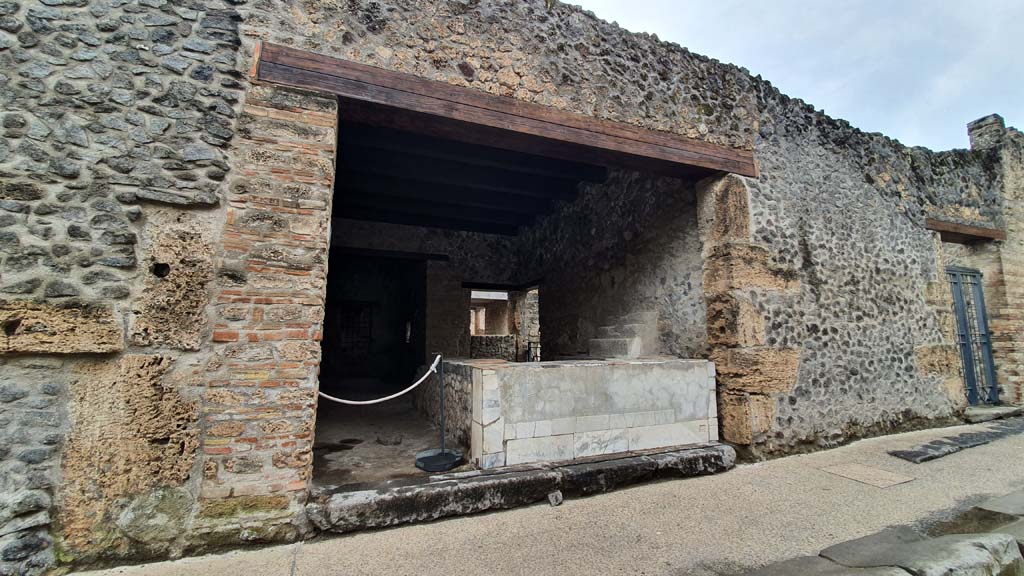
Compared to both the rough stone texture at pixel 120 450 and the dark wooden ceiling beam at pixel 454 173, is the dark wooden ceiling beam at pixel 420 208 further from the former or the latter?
the rough stone texture at pixel 120 450

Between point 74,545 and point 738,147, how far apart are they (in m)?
5.85

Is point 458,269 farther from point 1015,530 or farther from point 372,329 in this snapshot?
point 1015,530

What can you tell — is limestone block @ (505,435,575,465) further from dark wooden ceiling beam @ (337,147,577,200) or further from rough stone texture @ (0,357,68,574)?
dark wooden ceiling beam @ (337,147,577,200)

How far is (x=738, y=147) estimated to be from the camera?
448cm

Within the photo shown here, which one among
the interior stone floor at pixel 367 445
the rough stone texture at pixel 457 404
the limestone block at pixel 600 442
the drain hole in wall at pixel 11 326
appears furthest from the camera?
the rough stone texture at pixel 457 404

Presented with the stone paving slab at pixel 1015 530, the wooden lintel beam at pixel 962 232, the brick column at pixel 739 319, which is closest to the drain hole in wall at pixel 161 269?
the brick column at pixel 739 319

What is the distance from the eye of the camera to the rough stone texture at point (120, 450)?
2277 mm

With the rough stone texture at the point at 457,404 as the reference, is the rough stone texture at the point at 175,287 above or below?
above

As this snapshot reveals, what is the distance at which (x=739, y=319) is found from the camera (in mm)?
4121

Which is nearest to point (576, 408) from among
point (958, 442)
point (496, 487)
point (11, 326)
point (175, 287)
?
point (496, 487)

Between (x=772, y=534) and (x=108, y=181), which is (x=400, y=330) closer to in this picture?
(x=108, y=181)

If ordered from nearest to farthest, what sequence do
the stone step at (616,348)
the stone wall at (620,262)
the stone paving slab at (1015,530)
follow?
the stone paving slab at (1015,530), the stone wall at (620,262), the stone step at (616,348)

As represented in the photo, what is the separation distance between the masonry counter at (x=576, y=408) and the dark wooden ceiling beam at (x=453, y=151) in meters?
2.46

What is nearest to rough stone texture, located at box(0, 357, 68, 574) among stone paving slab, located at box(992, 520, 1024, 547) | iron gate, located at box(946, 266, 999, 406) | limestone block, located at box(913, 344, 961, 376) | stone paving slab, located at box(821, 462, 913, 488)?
stone paving slab, located at box(992, 520, 1024, 547)
